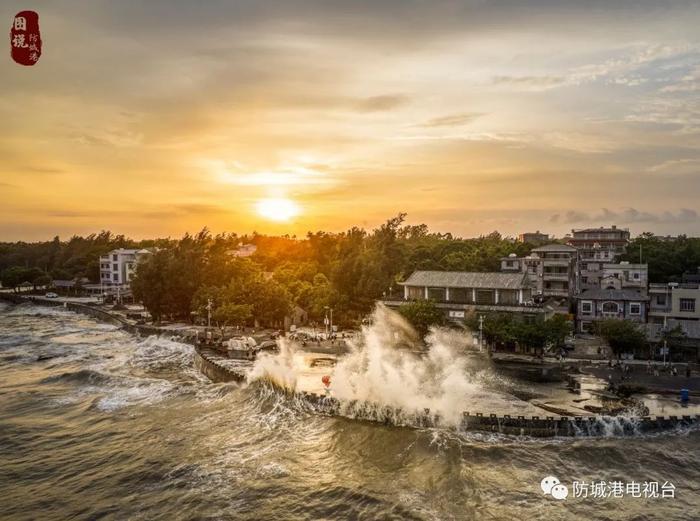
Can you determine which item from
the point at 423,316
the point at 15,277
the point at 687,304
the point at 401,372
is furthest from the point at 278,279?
the point at 15,277

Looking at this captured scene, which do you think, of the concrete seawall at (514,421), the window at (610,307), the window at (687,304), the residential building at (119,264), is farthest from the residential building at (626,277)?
the residential building at (119,264)

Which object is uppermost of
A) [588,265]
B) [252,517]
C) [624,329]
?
[588,265]

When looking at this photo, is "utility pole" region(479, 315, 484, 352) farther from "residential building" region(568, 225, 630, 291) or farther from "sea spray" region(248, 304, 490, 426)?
"residential building" region(568, 225, 630, 291)

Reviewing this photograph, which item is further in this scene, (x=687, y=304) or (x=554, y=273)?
(x=554, y=273)

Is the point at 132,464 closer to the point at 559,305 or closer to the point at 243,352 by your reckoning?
the point at 243,352

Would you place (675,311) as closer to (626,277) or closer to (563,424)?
(626,277)

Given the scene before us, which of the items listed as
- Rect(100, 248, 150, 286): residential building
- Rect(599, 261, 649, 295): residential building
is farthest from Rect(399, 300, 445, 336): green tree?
Rect(100, 248, 150, 286): residential building

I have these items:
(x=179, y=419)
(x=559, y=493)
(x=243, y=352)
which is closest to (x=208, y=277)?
(x=243, y=352)
